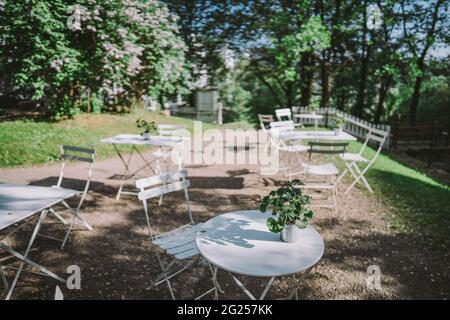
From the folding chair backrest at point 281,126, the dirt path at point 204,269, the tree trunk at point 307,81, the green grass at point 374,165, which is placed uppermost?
the tree trunk at point 307,81

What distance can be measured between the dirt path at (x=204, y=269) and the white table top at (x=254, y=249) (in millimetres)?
946

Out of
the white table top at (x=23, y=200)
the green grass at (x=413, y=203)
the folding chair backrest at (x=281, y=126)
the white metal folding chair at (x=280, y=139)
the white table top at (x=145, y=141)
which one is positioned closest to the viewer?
the white table top at (x=23, y=200)

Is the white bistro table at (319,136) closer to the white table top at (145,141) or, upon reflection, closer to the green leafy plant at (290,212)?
the white table top at (145,141)

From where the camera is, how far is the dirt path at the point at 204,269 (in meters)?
3.72

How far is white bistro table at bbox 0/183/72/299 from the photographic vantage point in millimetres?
3199

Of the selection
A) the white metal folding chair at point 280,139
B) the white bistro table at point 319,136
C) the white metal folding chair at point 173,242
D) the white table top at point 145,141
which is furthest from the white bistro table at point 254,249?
the white metal folding chair at point 280,139

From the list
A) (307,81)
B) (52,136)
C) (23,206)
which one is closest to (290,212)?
(23,206)

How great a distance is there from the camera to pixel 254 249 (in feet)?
9.13

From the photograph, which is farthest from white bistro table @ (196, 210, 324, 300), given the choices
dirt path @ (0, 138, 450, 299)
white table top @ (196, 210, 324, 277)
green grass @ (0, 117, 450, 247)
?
green grass @ (0, 117, 450, 247)

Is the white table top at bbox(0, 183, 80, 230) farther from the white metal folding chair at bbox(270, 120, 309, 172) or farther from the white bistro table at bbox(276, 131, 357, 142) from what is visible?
the white metal folding chair at bbox(270, 120, 309, 172)

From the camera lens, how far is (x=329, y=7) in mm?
17625

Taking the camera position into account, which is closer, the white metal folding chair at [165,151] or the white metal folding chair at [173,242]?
the white metal folding chair at [173,242]
